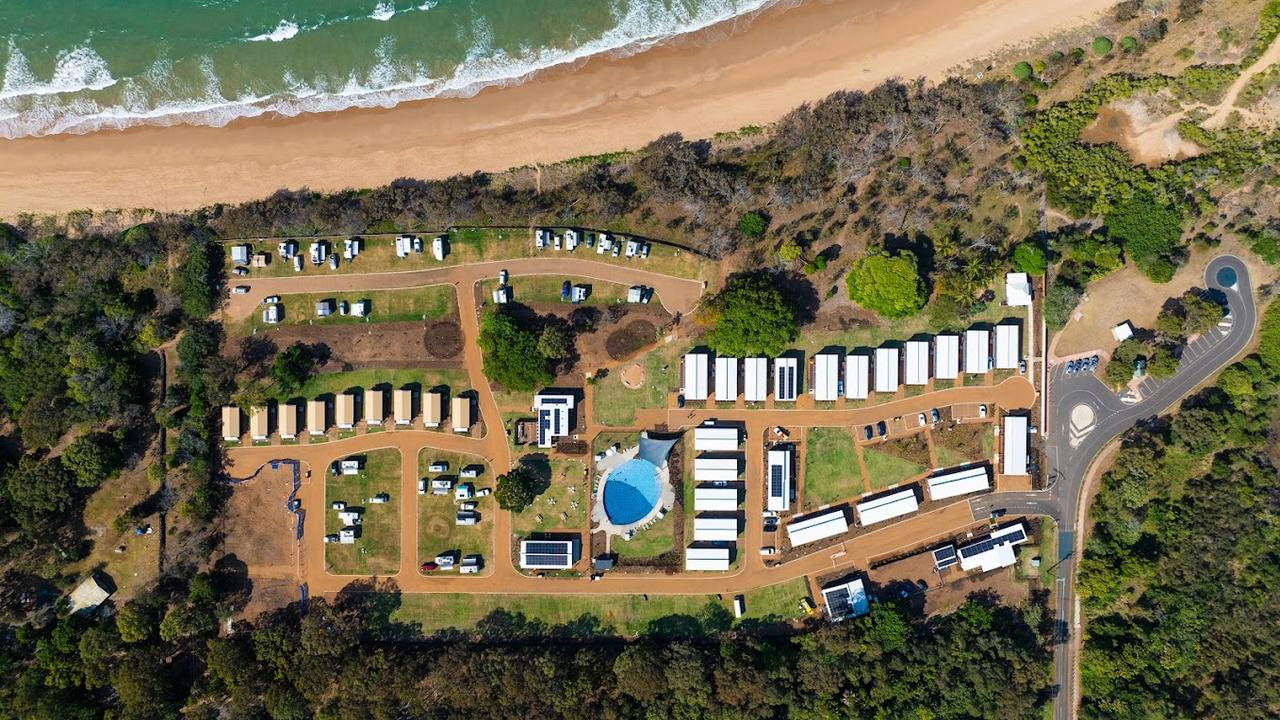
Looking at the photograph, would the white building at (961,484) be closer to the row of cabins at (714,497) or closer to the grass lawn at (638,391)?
the row of cabins at (714,497)

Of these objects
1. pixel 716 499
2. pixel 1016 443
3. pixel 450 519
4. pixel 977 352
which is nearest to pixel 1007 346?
pixel 977 352

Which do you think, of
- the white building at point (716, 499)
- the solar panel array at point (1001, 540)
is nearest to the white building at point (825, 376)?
the white building at point (716, 499)

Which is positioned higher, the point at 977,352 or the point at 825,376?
the point at 977,352

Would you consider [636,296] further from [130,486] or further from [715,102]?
[130,486]

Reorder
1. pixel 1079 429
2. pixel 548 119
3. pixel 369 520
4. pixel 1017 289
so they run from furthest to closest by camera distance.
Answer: pixel 548 119
pixel 369 520
pixel 1079 429
pixel 1017 289

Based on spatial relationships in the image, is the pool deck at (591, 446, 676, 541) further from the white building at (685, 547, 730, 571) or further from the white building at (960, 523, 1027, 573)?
the white building at (960, 523, 1027, 573)

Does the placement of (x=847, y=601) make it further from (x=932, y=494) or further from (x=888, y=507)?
(x=932, y=494)
